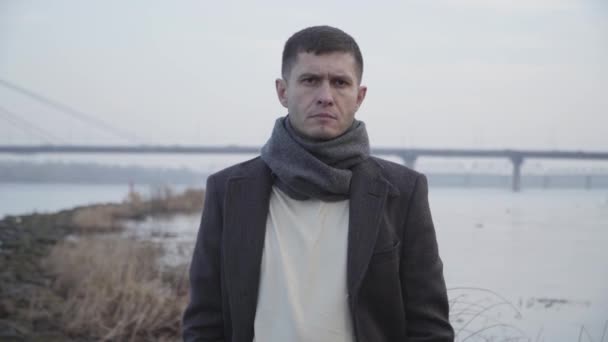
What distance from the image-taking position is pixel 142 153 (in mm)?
49375

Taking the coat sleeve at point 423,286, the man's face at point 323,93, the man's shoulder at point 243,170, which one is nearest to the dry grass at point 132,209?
the man's shoulder at point 243,170

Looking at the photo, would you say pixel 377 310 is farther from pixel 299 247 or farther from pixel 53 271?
pixel 53 271

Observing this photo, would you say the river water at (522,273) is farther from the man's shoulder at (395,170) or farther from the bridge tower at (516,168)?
the bridge tower at (516,168)

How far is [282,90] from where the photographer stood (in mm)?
1965

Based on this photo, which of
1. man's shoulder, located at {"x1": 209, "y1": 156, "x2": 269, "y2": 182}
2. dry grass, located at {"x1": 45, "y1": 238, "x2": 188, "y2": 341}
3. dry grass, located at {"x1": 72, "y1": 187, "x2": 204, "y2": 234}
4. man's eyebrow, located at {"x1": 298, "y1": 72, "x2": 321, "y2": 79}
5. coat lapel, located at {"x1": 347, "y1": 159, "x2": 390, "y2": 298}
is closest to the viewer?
coat lapel, located at {"x1": 347, "y1": 159, "x2": 390, "y2": 298}

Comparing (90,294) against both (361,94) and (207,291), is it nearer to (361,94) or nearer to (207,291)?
(207,291)

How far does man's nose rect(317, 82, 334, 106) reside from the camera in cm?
181

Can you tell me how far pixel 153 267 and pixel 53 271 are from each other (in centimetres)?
155

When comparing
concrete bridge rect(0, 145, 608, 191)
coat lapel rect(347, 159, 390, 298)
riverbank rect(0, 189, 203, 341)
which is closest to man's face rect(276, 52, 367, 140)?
coat lapel rect(347, 159, 390, 298)

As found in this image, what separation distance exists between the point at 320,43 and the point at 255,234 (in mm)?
624

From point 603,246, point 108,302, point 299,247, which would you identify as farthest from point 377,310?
point 603,246

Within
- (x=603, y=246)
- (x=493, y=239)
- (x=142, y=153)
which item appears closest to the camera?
(x=603, y=246)

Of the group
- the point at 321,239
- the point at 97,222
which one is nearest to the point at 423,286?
the point at 321,239

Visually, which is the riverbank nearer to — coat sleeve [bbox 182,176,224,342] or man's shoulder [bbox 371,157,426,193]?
coat sleeve [bbox 182,176,224,342]
